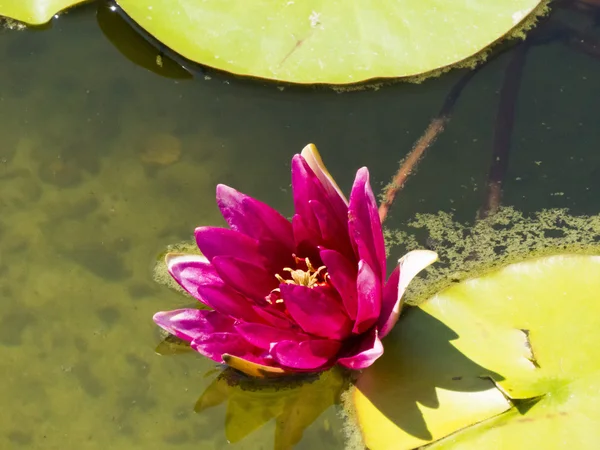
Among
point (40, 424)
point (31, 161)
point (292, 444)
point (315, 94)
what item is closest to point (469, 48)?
point (315, 94)

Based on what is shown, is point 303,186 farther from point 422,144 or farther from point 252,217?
point 422,144

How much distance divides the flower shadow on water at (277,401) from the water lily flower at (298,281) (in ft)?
0.62

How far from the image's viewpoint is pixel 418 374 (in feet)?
6.00

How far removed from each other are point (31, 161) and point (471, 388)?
5.60 feet

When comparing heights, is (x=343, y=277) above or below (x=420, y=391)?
above

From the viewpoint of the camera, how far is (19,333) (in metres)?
2.13

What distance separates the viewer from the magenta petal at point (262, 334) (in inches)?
66.2

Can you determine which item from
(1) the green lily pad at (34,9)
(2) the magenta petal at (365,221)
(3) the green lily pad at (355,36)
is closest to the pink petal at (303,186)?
(2) the magenta petal at (365,221)

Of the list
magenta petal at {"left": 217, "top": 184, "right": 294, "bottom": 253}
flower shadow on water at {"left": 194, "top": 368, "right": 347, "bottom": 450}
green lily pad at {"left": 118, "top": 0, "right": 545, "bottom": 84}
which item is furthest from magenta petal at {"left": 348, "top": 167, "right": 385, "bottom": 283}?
green lily pad at {"left": 118, "top": 0, "right": 545, "bottom": 84}

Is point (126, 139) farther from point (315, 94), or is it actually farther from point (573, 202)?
point (573, 202)

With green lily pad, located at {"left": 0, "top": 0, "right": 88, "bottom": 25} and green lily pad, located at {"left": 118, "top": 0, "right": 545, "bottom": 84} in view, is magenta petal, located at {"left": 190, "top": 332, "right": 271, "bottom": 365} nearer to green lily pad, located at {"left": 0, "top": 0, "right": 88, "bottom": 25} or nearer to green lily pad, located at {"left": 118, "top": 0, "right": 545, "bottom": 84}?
green lily pad, located at {"left": 118, "top": 0, "right": 545, "bottom": 84}

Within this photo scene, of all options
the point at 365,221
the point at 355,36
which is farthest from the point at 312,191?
the point at 355,36

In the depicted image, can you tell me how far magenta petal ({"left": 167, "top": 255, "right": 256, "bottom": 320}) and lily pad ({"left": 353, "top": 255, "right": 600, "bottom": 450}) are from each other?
1.35ft

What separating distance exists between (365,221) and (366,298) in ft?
0.62
